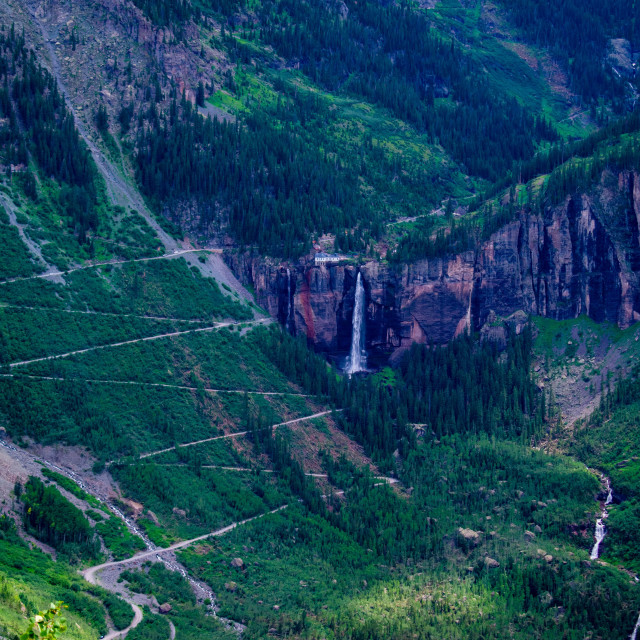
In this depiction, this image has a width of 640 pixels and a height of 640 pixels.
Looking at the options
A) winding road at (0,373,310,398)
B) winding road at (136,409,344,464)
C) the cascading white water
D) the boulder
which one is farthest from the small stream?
winding road at (0,373,310,398)

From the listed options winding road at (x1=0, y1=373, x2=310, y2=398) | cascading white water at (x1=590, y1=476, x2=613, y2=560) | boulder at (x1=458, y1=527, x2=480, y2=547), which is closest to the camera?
cascading white water at (x1=590, y1=476, x2=613, y2=560)

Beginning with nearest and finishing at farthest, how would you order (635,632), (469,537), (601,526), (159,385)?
1. (635,632)
2. (469,537)
3. (601,526)
4. (159,385)

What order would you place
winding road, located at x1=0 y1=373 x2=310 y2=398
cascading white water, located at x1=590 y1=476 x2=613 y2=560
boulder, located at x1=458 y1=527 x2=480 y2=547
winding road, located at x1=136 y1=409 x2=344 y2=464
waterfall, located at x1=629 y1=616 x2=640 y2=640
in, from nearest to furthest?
1. waterfall, located at x1=629 y1=616 x2=640 y2=640
2. cascading white water, located at x1=590 y1=476 x2=613 y2=560
3. boulder, located at x1=458 y1=527 x2=480 y2=547
4. winding road, located at x1=0 y1=373 x2=310 y2=398
5. winding road, located at x1=136 y1=409 x2=344 y2=464

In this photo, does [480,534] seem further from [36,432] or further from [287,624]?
[36,432]

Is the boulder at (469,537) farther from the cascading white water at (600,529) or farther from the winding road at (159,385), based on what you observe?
the winding road at (159,385)

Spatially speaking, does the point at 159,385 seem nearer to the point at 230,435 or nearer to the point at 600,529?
the point at 230,435

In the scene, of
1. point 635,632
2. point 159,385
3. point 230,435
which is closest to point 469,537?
point 635,632

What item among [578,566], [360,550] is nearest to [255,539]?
[360,550]

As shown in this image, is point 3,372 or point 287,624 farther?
point 3,372

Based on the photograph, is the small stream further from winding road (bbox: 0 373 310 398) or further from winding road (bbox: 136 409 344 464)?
winding road (bbox: 0 373 310 398)

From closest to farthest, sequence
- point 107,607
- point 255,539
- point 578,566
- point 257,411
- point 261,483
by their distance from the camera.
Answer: point 107,607 → point 578,566 → point 255,539 → point 261,483 → point 257,411

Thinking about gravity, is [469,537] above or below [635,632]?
above
